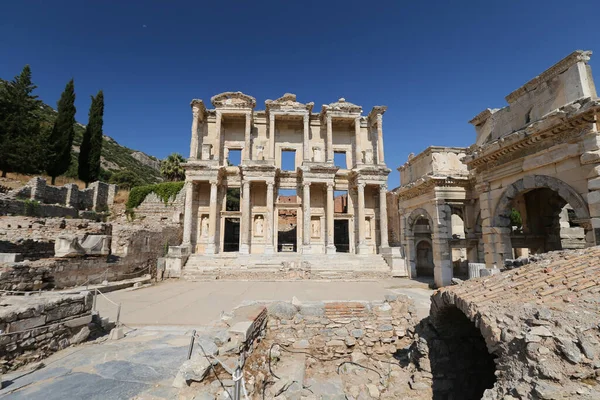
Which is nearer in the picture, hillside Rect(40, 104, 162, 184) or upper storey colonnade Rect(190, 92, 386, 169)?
upper storey colonnade Rect(190, 92, 386, 169)

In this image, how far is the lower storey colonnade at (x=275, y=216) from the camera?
21.1m

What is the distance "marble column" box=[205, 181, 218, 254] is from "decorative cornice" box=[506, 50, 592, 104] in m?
18.9

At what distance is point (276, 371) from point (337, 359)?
1.80 m

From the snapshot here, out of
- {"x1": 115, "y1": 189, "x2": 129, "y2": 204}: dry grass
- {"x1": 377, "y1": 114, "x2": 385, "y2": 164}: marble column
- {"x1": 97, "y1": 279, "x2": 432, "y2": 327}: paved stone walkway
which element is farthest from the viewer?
{"x1": 115, "y1": 189, "x2": 129, "y2": 204}: dry grass

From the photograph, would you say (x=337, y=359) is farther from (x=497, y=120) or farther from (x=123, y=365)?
(x=497, y=120)

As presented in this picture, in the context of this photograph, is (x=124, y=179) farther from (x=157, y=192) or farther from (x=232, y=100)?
(x=232, y=100)

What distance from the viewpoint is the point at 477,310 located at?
14.1ft

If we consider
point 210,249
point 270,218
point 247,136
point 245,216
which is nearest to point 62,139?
point 247,136

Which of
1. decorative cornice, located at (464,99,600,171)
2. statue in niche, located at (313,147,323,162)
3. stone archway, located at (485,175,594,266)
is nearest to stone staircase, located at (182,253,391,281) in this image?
stone archway, located at (485,175,594,266)

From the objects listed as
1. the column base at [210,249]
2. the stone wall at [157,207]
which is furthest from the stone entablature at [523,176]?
the stone wall at [157,207]

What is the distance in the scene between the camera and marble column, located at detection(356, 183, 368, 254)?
21.4 meters

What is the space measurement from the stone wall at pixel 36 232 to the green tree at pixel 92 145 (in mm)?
18972

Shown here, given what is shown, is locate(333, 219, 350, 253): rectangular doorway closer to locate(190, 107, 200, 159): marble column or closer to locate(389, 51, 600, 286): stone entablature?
locate(389, 51, 600, 286): stone entablature

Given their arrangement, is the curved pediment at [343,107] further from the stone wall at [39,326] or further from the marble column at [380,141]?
the stone wall at [39,326]
